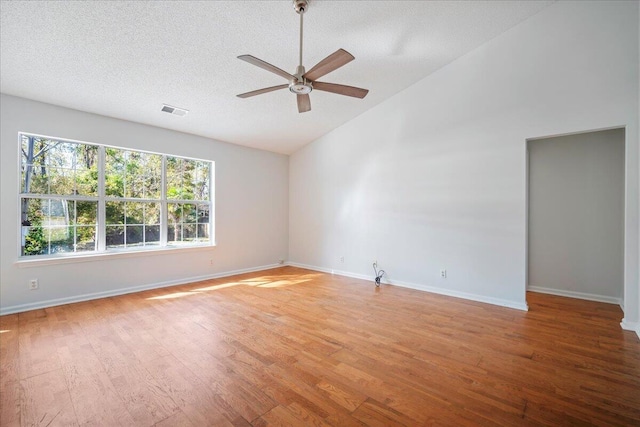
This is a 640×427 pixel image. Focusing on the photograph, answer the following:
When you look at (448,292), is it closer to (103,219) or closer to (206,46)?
(206,46)

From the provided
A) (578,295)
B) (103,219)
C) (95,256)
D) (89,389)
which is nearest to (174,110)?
(103,219)

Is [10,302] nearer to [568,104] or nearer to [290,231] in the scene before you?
[290,231]

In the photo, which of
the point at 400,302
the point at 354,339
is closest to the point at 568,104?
Result: the point at 400,302

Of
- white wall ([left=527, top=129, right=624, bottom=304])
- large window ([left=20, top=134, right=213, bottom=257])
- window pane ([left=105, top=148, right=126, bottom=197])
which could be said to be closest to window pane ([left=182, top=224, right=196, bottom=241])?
large window ([left=20, top=134, right=213, bottom=257])

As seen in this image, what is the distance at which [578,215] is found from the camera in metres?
4.18

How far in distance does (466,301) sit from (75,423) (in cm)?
428

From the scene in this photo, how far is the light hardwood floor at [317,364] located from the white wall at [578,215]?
48 centimetres

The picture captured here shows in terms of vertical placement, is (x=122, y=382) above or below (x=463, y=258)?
below

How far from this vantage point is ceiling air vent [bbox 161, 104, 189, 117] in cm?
411

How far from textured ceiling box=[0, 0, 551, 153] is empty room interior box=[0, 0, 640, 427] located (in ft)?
0.09

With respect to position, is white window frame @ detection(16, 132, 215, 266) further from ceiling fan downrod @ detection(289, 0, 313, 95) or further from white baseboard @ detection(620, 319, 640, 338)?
white baseboard @ detection(620, 319, 640, 338)

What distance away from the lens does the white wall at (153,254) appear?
Answer: 3.46 meters

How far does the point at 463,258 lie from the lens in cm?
418

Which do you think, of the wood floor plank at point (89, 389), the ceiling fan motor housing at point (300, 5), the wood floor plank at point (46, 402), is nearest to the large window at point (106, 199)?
the wood floor plank at point (89, 389)
